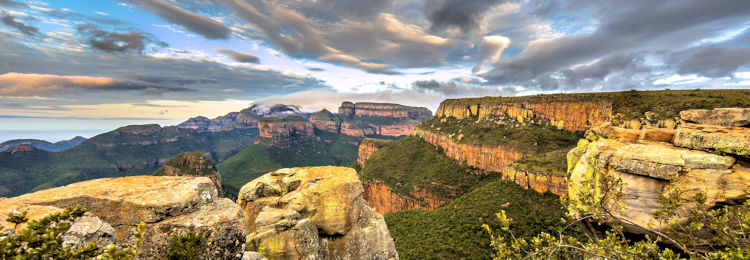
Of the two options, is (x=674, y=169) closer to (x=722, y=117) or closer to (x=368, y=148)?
(x=722, y=117)

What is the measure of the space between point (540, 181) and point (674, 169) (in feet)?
107

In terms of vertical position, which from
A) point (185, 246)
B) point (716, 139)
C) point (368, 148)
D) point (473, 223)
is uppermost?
point (716, 139)

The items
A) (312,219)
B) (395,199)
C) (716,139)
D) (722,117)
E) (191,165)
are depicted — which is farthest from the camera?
(191,165)

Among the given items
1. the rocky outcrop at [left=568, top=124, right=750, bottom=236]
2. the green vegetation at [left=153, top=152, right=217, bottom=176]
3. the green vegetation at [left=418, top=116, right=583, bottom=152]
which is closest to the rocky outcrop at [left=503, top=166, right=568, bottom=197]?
the green vegetation at [left=418, top=116, right=583, bottom=152]

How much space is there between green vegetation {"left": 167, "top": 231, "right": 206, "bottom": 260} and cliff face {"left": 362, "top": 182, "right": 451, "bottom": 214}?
58.8 m

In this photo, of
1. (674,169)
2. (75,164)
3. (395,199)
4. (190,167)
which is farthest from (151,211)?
(75,164)

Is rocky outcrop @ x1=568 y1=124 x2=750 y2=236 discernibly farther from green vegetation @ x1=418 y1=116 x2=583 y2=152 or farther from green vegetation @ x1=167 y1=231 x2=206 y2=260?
green vegetation @ x1=418 y1=116 x2=583 y2=152

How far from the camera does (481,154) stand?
63.8 meters

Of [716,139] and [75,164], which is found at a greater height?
[716,139]

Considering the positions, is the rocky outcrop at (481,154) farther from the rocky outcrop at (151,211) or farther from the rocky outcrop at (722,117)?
the rocky outcrop at (151,211)

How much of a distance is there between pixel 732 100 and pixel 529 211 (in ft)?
120

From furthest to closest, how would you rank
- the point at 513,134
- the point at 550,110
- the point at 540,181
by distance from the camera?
the point at 513,134 → the point at 550,110 → the point at 540,181

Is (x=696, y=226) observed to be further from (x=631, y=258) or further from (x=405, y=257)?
(x=405, y=257)

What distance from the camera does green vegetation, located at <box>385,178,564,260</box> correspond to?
33.3 m
